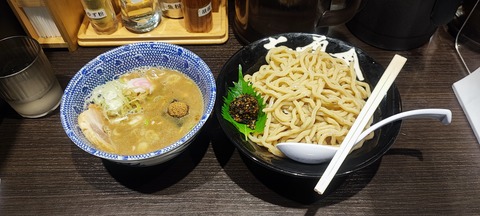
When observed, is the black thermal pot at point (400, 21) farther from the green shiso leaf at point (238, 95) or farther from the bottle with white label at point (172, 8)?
the bottle with white label at point (172, 8)

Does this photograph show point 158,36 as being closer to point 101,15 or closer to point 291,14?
point 101,15

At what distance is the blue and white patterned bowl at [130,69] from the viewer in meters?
0.88

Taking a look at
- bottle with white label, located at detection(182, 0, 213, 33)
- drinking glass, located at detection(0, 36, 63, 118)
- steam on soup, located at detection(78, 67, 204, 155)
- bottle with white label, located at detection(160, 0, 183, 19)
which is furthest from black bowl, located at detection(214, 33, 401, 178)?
drinking glass, located at detection(0, 36, 63, 118)

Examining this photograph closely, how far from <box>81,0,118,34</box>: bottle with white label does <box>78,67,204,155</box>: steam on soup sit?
30cm

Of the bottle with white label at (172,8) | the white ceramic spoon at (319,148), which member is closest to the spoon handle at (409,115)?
the white ceramic spoon at (319,148)

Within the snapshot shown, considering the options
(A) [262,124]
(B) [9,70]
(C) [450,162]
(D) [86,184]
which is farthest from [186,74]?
(C) [450,162]

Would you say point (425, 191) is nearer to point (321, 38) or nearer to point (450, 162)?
point (450, 162)

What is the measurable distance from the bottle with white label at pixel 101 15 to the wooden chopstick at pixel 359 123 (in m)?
0.91

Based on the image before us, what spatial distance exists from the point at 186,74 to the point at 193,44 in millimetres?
289

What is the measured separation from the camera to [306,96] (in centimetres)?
103

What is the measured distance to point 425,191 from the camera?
38.0 inches

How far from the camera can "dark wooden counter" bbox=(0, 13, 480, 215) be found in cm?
93

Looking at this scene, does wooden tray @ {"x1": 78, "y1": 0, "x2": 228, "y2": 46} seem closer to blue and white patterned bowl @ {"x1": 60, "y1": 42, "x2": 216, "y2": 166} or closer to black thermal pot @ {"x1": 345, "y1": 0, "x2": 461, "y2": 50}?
blue and white patterned bowl @ {"x1": 60, "y1": 42, "x2": 216, "y2": 166}

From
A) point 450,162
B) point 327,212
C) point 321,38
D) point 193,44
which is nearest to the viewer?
point 327,212
